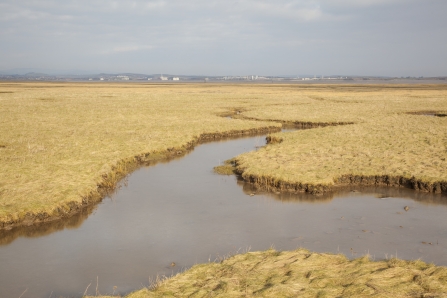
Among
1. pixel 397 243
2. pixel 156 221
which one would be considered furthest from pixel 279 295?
pixel 156 221

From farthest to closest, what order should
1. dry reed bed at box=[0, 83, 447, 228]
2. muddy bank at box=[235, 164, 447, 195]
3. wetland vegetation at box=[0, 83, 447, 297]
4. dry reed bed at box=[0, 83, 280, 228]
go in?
muddy bank at box=[235, 164, 447, 195] → dry reed bed at box=[0, 83, 447, 228] → dry reed bed at box=[0, 83, 280, 228] → wetland vegetation at box=[0, 83, 447, 297]

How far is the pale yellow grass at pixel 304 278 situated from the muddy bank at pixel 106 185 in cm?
724

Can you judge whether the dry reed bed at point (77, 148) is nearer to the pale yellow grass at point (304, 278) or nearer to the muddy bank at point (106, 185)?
the muddy bank at point (106, 185)

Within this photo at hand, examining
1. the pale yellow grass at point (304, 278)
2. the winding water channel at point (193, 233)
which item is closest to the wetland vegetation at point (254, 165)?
the pale yellow grass at point (304, 278)

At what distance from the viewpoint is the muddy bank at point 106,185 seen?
1442 cm

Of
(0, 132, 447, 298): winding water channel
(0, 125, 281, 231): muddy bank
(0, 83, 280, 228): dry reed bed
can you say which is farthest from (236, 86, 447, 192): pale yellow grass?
(0, 83, 280, 228): dry reed bed

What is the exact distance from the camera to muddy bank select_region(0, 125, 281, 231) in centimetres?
1442

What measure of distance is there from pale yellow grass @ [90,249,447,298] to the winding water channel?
1.10m

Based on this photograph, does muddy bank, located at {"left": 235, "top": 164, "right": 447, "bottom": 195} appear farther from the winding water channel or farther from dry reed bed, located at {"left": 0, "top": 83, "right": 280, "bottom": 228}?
dry reed bed, located at {"left": 0, "top": 83, "right": 280, "bottom": 228}

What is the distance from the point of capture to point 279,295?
874 cm

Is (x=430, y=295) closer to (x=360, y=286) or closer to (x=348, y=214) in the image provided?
(x=360, y=286)

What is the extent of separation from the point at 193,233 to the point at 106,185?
6980 millimetres

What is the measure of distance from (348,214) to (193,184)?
7.73 meters

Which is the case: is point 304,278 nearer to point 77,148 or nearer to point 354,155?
point 354,155
